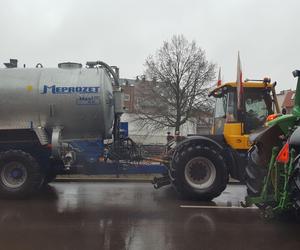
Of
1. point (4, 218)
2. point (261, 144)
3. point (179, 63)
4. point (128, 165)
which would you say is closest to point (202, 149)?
point (128, 165)

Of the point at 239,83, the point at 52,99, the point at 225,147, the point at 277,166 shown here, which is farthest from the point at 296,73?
the point at 52,99

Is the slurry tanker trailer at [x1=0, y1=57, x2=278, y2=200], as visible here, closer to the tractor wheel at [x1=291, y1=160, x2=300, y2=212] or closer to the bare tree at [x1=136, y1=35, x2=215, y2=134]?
the tractor wheel at [x1=291, y1=160, x2=300, y2=212]

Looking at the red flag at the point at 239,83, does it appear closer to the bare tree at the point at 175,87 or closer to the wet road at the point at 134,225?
the wet road at the point at 134,225

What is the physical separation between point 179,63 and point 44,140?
31541 mm

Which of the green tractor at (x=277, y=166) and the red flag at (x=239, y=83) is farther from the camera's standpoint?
the red flag at (x=239, y=83)

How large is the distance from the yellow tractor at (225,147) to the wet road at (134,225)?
472 millimetres

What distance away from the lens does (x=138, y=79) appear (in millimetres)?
43344

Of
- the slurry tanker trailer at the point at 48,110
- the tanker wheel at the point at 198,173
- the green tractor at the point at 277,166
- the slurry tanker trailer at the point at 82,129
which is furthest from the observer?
the slurry tanker trailer at the point at 48,110

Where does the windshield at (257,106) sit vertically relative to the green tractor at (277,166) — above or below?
above

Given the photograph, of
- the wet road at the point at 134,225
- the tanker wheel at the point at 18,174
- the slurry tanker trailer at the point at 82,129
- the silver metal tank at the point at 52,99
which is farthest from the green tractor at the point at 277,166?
the tanker wheel at the point at 18,174

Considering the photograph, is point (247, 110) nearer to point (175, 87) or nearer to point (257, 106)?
point (257, 106)

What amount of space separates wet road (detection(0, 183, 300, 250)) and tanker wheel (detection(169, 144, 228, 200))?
0.30 m

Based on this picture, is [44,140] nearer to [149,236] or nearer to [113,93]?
[113,93]

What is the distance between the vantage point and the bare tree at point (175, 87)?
4019cm
